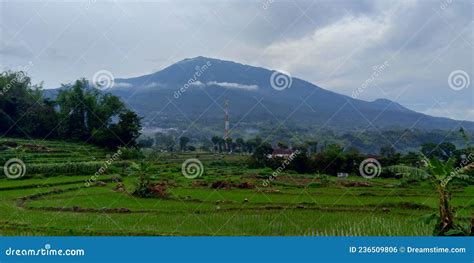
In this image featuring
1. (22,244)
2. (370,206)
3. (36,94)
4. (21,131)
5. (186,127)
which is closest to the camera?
(22,244)

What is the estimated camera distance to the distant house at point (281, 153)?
2003cm

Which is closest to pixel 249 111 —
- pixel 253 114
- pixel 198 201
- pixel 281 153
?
pixel 253 114

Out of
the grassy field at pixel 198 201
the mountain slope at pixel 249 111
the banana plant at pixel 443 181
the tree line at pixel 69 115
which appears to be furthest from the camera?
the tree line at pixel 69 115

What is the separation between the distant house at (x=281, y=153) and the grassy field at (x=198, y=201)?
0.90m

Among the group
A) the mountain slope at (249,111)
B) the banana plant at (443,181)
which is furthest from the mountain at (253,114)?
the banana plant at (443,181)

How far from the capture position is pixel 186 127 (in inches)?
747

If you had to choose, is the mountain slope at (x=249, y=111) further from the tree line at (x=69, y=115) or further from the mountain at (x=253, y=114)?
the tree line at (x=69, y=115)

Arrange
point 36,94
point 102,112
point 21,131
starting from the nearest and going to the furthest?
1. point 102,112
2. point 21,131
3. point 36,94

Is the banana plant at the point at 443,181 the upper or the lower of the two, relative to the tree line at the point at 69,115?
lower

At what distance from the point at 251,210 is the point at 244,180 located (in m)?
6.13

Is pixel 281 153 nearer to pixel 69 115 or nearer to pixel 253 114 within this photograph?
pixel 253 114

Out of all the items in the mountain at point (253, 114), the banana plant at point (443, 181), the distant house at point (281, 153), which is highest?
the mountain at point (253, 114)

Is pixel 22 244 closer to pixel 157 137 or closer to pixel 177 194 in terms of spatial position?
pixel 177 194

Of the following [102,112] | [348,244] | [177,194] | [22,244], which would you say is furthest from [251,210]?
[102,112]
